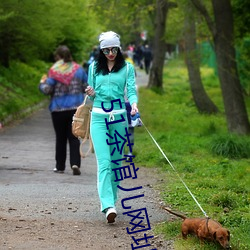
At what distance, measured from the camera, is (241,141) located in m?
13.8

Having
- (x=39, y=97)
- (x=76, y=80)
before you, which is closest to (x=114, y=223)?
(x=76, y=80)

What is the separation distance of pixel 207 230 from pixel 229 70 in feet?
35.0

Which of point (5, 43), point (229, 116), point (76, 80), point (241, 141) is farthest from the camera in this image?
point (5, 43)

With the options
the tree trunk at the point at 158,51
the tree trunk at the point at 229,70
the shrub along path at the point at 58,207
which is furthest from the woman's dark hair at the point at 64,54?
the tree trunk at the point at 158,51

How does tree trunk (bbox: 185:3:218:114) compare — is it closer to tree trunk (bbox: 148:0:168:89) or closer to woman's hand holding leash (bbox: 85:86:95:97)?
tree trunk (bbox: 148:0:168:89)

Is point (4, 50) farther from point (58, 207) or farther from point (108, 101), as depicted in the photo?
point (108, 101)

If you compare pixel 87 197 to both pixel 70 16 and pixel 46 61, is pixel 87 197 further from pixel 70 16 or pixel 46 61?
pixel 46 61

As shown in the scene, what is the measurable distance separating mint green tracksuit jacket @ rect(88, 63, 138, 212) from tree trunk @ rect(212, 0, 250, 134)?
8.95 meters

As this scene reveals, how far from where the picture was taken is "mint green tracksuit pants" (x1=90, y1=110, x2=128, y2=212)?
750 cm

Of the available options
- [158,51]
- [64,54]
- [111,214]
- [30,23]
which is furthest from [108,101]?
[158,51]

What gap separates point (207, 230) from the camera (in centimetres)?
626

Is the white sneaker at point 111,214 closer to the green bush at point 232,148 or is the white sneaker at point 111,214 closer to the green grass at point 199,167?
the green grass at point 199,167

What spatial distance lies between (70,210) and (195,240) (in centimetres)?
208

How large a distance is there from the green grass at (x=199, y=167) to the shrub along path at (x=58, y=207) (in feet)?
0.92
